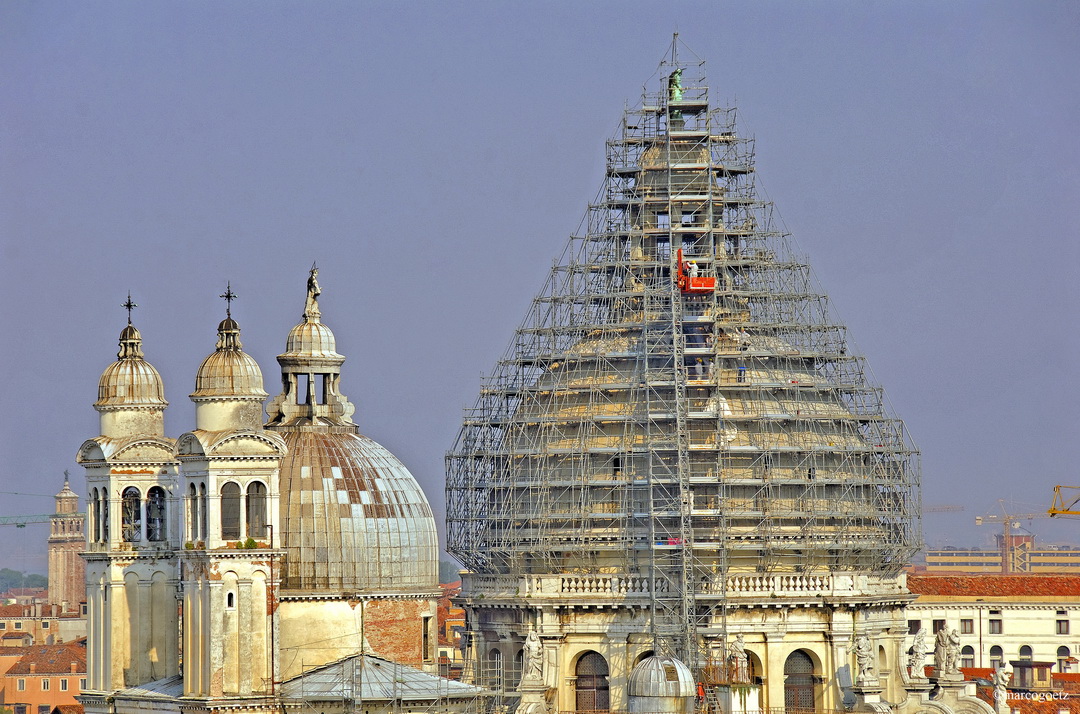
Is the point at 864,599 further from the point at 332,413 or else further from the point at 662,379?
the point at 332,413

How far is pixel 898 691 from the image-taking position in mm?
91875

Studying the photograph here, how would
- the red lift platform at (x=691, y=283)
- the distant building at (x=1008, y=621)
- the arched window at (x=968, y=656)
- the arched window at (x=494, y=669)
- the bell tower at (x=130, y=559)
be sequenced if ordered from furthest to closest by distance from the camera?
the distant building at (x=1008, y=621)
the arched window at (x=968, y=656)
the red lift platform at (x=691, y=283)
the arched window at (x=494, y=669)
the bell tower at (x=130, y=559)

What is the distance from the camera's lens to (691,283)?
91750 mm

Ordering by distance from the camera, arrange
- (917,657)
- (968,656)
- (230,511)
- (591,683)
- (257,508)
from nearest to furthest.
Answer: (230,511) → (257,508) → (591,683) → (917,657) → (968,656)

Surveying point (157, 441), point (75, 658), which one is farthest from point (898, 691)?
point (75, 658)

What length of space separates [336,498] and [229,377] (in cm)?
601

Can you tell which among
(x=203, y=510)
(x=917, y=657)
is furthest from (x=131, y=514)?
(x=917, y=657)

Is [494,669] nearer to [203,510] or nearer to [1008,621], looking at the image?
[203,510]

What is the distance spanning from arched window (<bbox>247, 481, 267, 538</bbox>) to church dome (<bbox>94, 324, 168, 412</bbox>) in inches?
278

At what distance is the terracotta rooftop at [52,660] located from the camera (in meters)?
155

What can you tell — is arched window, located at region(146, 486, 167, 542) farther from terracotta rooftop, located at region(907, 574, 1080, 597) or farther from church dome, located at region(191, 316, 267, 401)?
terracotta rooftop, located at region(907, 574, 1080, 597)

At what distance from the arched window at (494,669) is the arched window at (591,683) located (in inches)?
110

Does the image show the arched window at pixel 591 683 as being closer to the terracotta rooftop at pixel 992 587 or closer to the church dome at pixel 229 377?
the church dome at pixel 229 377

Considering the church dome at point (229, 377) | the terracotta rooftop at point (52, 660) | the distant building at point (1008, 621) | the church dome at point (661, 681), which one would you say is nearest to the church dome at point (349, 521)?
the church dome at point (229, 377)
